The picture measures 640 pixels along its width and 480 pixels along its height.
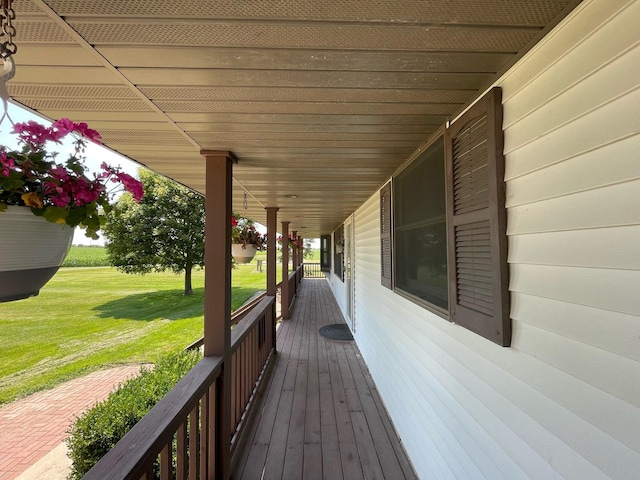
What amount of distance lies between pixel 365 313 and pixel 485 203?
3341 millimetres

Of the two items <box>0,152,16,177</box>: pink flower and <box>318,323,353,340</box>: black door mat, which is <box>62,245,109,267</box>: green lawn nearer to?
<box>0,152,16,177</box>: pink flower

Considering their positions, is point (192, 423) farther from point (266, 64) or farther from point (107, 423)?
point (266, 64)

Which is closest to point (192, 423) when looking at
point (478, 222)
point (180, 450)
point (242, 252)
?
point (180, 450)

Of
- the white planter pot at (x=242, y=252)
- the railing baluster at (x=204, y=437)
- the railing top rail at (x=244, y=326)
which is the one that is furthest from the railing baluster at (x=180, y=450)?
the white planter pot at (x=242, y=252)

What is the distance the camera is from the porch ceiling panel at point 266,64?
2.81 ft

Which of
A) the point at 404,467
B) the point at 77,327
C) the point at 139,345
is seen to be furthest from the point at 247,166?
the point at 77,327

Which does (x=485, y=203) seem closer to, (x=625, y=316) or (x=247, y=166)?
(x=625, y=316)

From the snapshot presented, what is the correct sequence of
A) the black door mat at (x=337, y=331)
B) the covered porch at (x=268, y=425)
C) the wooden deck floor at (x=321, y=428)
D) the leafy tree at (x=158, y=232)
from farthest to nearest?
the leafy tree at (x=158, y=232) → the black door mat at (x=337, y=331) → the wooden deck floor at (x=321, y=428) → the covered porch at (x=268, y=425)

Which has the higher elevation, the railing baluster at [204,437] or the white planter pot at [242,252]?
the white planter pot at [242,252]

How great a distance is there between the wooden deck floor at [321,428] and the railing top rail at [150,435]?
3.52 ft

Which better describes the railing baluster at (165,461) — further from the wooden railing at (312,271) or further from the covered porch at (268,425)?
the wooden railing at (312,271)

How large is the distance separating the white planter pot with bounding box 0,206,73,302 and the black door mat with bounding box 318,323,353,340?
488cm

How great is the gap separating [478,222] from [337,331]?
4.86 metres

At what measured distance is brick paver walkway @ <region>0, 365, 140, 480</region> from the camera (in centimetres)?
346
